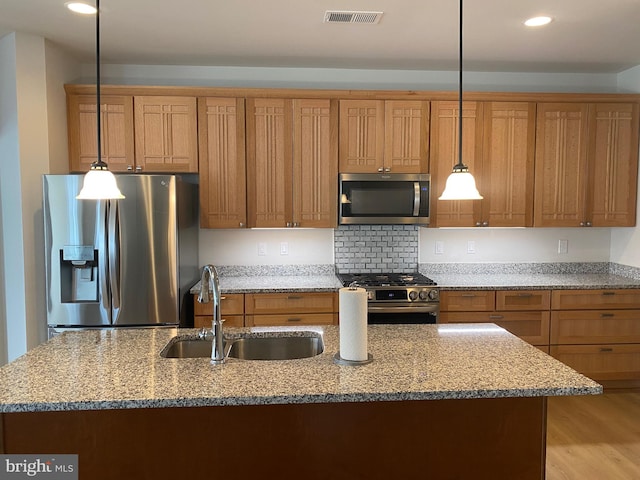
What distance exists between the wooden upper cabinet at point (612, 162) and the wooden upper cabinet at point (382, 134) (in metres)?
1.40

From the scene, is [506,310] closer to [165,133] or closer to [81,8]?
[165,133]

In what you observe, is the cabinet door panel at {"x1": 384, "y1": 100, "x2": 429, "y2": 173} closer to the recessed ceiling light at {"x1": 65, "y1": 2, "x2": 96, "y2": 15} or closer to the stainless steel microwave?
the stainless steel microwave

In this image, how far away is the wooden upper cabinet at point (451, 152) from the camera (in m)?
3.71

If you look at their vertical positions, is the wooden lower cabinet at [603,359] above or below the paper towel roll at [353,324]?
below

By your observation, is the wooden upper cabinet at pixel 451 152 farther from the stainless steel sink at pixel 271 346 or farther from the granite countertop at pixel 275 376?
the stainless steel sink at pixel 271 346

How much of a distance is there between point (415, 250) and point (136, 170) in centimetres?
235

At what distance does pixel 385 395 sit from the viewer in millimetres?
1514

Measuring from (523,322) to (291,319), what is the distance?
5.72 feet

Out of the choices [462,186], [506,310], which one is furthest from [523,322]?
[462,186]

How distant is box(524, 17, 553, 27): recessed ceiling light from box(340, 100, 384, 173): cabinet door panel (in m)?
1.13

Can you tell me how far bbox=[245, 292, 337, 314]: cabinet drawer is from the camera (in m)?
→ 3.44

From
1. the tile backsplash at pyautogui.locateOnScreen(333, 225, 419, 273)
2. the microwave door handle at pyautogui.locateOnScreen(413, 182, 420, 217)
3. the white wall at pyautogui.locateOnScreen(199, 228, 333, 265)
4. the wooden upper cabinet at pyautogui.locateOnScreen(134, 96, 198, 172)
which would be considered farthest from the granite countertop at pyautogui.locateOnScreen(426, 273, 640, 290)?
the wooden upper cabinet at pyautogui.locateOnScreen(134, 96, 198, 172)

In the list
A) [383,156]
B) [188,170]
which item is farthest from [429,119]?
[188,170]

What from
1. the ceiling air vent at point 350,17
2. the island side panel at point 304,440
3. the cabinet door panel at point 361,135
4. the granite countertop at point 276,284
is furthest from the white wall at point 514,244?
the island side panel at point 304,440
